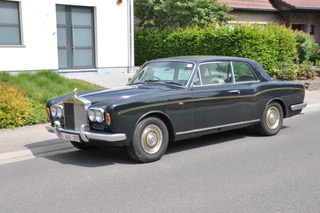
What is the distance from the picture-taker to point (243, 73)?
7.57m

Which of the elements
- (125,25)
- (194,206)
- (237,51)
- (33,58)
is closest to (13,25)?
(33,58)

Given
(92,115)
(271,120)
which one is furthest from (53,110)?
(271,120)

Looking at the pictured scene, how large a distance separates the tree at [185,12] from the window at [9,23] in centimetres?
857

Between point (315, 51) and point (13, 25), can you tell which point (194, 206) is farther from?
point (315, 51)

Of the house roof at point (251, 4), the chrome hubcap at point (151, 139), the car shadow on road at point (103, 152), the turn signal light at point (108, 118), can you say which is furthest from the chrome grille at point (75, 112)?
the house roof at point (251, 4)

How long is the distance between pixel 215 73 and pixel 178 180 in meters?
2.55

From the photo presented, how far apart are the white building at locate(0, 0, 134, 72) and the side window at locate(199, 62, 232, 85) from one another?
9.35 metres

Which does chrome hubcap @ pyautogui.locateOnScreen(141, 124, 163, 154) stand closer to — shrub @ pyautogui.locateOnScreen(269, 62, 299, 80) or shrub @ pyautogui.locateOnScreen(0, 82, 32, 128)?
shrub @ pyautogui.locateOnScreen(0, 82, 32, 128)

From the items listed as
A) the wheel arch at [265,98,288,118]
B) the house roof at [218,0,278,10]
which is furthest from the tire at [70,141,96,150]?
the house roof at [218,0,278,10]

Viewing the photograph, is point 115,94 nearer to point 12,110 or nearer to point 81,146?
point 81,146

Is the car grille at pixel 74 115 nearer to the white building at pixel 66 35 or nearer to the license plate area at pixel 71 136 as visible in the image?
the license plate area at pixel 71 136

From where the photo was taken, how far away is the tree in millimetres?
19891

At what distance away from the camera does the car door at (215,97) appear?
6.55m

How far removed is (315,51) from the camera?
867 inches
